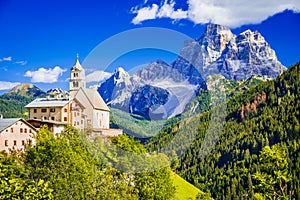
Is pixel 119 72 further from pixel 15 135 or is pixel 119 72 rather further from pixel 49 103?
pixel 49 103

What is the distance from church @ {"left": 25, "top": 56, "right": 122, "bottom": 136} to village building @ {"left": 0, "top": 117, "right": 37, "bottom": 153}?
587 centimetres

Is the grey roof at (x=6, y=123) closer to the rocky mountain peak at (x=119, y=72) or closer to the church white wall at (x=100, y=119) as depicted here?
the church white wall at (x=100, y=119)

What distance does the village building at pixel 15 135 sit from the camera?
4225 cm

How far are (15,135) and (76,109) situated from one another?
11.6 m

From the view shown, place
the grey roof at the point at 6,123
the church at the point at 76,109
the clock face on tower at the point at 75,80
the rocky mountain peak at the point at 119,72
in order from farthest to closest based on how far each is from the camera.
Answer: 1. the clock face on tower at the point at 75,80
2. the church at the point at 76,109
3. the grey roof at the point at 6,123
4. the rocky mountain peak at the point at 119,72

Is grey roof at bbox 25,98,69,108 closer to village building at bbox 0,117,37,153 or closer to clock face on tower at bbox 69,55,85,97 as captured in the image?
clock face on tower at bbox 69,55,85,97

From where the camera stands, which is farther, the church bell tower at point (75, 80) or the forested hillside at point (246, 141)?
the forested hillside at point (246, 141)

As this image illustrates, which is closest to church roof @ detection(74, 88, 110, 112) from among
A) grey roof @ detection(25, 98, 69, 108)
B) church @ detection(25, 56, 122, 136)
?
church @ detection(25, 56, 122, 136)

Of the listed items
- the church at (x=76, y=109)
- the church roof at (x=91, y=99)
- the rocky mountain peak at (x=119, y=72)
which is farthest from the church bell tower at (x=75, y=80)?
the rocky mountain peak at (x=119, y=72)

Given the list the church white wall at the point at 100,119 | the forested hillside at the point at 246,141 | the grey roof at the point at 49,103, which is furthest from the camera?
the forested hillside at the point at 246,141

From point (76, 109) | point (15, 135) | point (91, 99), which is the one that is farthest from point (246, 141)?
point (15, 135)

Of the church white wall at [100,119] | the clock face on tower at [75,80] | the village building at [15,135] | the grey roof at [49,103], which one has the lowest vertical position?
the village building at [15,135]

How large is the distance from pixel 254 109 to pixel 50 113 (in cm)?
15303

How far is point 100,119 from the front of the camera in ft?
186
